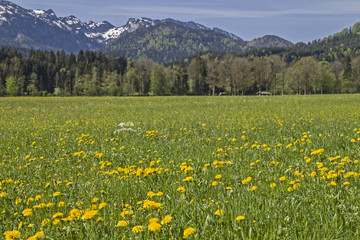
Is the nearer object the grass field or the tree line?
the grass field

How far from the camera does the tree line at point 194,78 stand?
97.8 meters

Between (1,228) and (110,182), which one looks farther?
(110,182)

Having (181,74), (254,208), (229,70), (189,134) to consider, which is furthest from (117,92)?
(254,208)

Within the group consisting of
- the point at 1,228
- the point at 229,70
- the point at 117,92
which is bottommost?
the point at 1,228

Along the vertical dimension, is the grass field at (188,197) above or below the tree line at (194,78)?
below

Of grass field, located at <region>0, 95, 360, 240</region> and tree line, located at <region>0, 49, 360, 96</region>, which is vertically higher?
tree line, located at <region>0, 49, 360, 96</region>

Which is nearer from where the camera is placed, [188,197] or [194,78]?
[188,197]

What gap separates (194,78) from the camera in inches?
4567

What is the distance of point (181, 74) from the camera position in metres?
120

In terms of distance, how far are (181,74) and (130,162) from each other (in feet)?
379

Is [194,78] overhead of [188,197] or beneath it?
overhead

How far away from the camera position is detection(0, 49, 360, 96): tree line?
321 ft

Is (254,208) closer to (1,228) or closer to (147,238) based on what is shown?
(147,238)

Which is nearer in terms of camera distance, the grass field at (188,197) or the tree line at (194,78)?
the grass field at (188,197)
